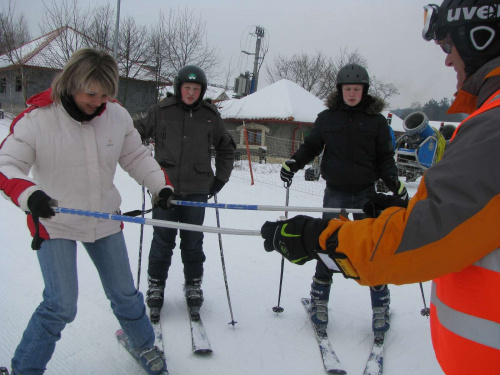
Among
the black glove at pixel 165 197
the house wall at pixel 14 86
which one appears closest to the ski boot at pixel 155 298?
the black glove at pixel 165 197

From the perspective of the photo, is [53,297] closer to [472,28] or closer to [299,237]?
[299,237]

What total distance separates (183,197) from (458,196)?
264 centimetres

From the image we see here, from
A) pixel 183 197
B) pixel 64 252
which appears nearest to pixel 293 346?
pixel 183 197

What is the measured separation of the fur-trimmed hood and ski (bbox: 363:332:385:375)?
6.30 feet

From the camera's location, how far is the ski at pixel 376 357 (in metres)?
2.78

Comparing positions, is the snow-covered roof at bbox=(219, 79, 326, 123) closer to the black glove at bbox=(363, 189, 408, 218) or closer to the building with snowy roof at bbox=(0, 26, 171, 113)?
the building with snowy roof at bbox=(0, 26, 171, 113)

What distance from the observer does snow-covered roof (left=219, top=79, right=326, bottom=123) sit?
21641mm

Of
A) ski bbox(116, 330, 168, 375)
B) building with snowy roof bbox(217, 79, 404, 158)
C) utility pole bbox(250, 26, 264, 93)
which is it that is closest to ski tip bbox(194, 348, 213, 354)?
ski bbox(116, 330, 168, 375)

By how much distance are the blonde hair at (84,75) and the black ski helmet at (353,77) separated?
1.99m

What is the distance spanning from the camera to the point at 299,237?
1510mm

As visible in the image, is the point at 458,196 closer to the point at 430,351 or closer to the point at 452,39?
the point at 452,39

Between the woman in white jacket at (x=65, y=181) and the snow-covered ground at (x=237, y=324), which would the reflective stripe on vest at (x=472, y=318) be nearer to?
the snow-covered ground at (x=237, y=324)

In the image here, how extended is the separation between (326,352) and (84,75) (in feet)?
8.52

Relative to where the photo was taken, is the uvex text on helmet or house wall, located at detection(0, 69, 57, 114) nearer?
the uvex text on helmet
